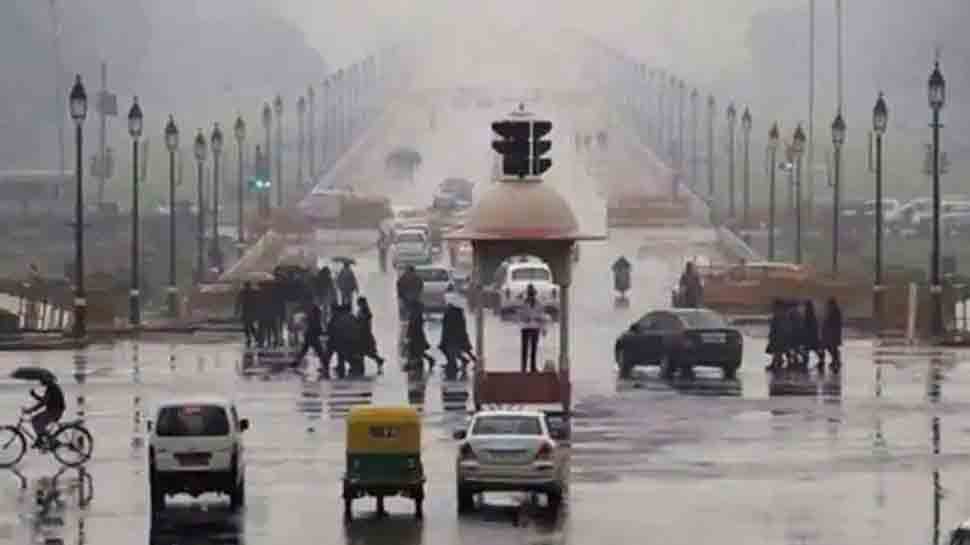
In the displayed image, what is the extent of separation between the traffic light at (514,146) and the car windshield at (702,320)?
8813 mm

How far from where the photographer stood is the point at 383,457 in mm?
34406

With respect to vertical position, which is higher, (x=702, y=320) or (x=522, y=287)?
(x=522, y=287)

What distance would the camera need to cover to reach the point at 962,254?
10431 cm

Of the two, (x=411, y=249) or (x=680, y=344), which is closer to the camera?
(x=680, y=344)

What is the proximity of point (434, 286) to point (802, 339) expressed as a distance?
1886 cm

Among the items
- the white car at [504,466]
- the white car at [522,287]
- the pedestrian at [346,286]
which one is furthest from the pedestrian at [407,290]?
the white car at [504,466]

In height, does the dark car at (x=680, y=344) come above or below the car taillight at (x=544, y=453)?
above

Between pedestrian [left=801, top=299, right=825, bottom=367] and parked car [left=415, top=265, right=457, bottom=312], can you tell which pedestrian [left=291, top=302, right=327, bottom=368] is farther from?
parked car [left=415, top=265, right=457, bottom=312]

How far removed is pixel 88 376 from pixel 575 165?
106 m

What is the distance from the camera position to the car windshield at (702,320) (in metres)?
53.6

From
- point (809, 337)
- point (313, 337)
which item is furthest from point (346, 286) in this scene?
point (809, 337)

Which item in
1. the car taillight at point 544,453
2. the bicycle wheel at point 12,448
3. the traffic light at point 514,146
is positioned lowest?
the bicycle wheel at point 12,448

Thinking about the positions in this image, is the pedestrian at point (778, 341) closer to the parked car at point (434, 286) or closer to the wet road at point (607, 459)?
the wet road at point (607, 459)

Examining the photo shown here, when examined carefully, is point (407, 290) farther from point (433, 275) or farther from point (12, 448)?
point (12, 448)
